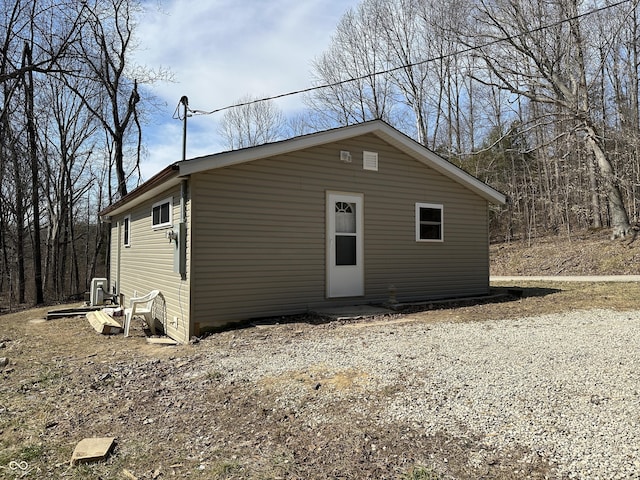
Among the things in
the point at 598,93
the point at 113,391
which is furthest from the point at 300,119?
the point at 113,391

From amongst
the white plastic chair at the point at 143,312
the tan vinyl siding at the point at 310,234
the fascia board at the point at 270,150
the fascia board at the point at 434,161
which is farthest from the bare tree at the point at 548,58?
the white plastic chair at the point at 143,312

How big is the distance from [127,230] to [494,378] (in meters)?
10.2

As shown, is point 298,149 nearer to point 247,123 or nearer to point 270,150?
point 270,150

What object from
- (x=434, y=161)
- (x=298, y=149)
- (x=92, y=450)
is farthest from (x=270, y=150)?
(x=92, y=450)

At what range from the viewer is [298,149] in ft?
24.6

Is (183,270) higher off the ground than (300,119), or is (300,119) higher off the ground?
(300,119)

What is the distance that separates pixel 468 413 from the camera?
122 inches

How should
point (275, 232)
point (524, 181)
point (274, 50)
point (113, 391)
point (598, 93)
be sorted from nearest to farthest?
point (113, 391)
point (275, 232)
point (274, 50)
point (598, 93)
point (524, 181)

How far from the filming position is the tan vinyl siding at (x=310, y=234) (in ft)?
22.0

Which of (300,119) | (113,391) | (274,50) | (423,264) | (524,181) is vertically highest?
(300,119)

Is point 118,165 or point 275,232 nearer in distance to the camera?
point 275,232

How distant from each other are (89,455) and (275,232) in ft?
15.8

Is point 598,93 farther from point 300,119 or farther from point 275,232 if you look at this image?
point 275,232

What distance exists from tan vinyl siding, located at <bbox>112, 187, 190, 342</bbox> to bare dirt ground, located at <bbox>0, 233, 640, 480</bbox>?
0.73 meters
